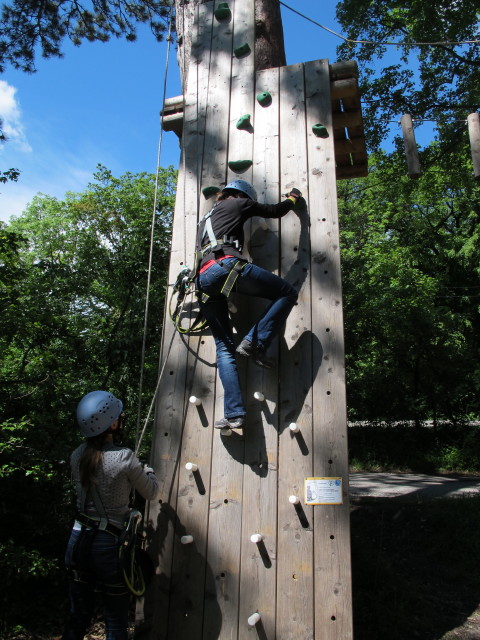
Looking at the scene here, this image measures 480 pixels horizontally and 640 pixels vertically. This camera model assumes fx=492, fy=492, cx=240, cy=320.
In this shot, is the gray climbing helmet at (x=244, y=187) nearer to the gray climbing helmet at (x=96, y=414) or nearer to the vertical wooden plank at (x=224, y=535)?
the vertical wooden plank at (x=224, y=535)

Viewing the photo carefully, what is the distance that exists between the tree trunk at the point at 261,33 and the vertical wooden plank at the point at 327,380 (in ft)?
2.32

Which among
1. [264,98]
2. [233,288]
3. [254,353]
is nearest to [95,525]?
[254,353]

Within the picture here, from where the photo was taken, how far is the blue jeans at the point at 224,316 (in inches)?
→ 130

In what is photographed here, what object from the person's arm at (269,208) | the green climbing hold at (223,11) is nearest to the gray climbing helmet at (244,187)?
the person's arm at (269,208)

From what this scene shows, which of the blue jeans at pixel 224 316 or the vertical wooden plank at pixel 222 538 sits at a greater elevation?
the blue jeans at pixel 224 316

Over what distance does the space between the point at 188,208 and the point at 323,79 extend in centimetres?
162

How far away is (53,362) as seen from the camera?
18.1 ft

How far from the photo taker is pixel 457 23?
10.7m

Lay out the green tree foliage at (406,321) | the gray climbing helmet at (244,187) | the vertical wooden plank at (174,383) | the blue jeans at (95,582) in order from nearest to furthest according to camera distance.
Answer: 1. the blue jeans at (95,582)
2. the vertical wooden plank at (174,383)
3. the gray climbing helmet at (244,187)
4. the green tree foliage at (406,321)

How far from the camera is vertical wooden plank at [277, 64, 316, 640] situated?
2973mm

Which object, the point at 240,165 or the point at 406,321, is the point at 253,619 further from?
the point at 406,321

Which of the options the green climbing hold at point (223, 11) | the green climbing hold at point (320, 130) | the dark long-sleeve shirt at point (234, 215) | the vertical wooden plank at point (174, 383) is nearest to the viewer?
the vertical wooden plank at point (174, 383)

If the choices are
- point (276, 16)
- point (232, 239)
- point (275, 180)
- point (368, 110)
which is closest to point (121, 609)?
point (232, 239)

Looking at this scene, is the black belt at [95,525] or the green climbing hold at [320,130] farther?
the green climbing hold at [320,130]
